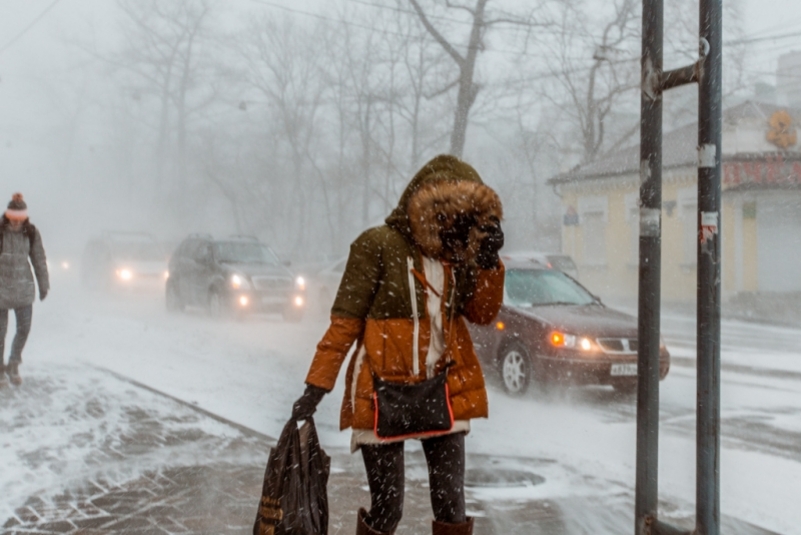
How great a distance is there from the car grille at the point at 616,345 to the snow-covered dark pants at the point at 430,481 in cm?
603

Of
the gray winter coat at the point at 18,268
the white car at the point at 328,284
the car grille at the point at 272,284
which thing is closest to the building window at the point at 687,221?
the white car at the point at 328,284

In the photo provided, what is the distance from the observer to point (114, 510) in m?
4.79

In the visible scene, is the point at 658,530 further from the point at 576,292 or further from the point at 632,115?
the point at 632,115

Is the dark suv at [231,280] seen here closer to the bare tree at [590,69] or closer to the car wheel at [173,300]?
the car wheel at [173,300]

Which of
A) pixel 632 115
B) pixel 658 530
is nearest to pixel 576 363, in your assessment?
pixel 658 530

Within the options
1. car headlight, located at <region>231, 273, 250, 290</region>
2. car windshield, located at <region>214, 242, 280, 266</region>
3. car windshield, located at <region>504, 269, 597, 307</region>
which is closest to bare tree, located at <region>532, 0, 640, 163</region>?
car windshield, located at <region>214, 242, 280, 266</region>

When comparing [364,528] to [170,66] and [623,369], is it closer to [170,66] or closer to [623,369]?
[623,369]

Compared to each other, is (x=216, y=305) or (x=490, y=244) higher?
(x=490, y=244)

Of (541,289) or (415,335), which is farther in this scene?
(541,289)

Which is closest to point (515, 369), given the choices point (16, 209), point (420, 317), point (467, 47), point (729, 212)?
point (16, 209)

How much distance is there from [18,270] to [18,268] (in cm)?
2

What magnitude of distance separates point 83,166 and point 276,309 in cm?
4686

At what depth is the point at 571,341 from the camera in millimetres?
8922

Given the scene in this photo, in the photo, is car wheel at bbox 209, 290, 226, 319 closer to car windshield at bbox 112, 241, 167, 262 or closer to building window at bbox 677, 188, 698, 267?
car windshield at bbox 112, 241, 167, 262
